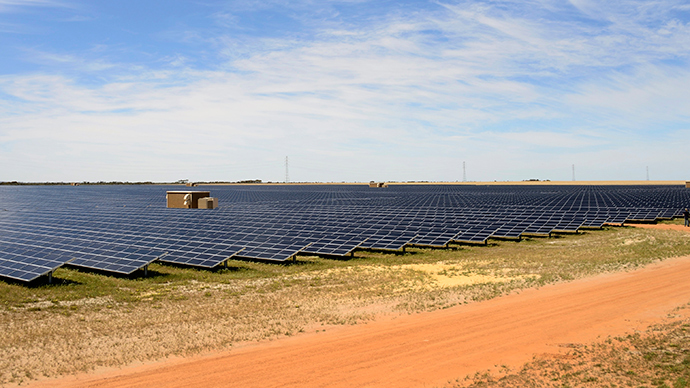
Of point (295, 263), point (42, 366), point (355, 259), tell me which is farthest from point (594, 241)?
point (42, 366)

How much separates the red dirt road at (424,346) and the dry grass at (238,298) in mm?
943

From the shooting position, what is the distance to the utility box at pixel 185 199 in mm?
64938

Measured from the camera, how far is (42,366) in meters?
11.6

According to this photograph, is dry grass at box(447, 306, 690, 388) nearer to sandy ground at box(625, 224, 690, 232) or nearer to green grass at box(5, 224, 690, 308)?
green grass at box(5, 224, 690, 308)

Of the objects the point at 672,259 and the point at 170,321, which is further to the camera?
the point at 672,259

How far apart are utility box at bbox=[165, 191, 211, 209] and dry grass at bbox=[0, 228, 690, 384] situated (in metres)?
39.2

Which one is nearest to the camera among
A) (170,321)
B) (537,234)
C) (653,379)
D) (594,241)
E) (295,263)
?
(653,379)

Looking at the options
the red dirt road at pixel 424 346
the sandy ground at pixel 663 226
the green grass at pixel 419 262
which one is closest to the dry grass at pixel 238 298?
the green grass at pixel 419 262

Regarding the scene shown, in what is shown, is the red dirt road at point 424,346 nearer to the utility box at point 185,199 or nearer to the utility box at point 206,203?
the utility box at point 206,203

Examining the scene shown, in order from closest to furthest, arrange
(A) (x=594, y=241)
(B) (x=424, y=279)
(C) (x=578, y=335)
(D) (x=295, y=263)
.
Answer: (C) (x=578, y=335) < (B) (x=424, y=279) < (D) (x=295, y=263) < (A) (x=594, y=241)

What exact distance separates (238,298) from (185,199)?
1968 inches

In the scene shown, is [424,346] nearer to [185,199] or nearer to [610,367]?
[610,367]

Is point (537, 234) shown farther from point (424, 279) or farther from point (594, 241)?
point (424, 279)

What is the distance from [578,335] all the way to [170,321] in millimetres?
12623
